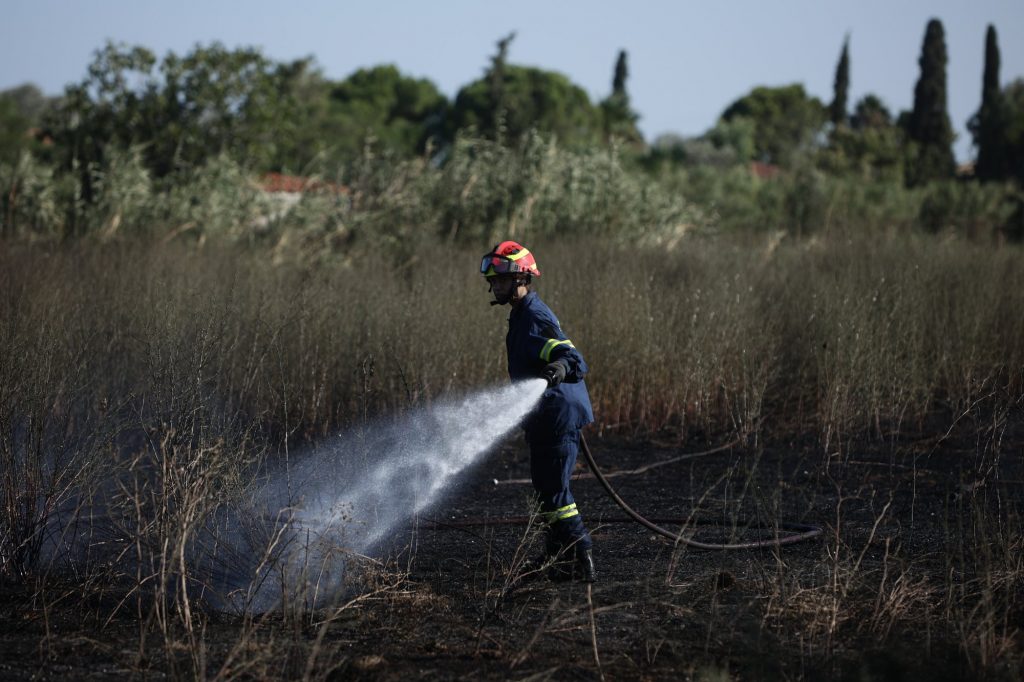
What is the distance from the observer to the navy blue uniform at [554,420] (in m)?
5.60

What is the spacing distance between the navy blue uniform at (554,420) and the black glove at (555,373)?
0.14m

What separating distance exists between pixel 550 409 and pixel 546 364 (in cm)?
25

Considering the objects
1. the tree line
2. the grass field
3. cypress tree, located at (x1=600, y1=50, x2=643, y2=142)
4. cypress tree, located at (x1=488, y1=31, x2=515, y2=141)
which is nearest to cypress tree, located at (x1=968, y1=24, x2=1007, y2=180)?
the tree line

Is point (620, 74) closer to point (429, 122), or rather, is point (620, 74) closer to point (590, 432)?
point (429, 122)

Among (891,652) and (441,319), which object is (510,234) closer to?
(441,319)

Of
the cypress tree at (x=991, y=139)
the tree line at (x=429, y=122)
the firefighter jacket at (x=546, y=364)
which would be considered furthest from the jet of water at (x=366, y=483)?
the cypress tree at (x=991, y=139)

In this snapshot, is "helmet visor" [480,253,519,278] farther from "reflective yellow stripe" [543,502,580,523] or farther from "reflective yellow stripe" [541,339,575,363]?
"reflective yellow stripe" [543,502,580,523]

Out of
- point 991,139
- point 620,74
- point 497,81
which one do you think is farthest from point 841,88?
point 497,81

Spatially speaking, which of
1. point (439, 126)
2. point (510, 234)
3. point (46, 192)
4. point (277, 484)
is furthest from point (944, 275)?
point (439, 126)

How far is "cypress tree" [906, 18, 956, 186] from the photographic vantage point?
49562 millimetres

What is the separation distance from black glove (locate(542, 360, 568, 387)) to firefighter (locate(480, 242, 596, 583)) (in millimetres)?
105

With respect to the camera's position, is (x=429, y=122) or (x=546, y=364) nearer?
(x=546, y=364)

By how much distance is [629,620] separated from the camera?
511cm

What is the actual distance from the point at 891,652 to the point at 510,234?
11911 mm
